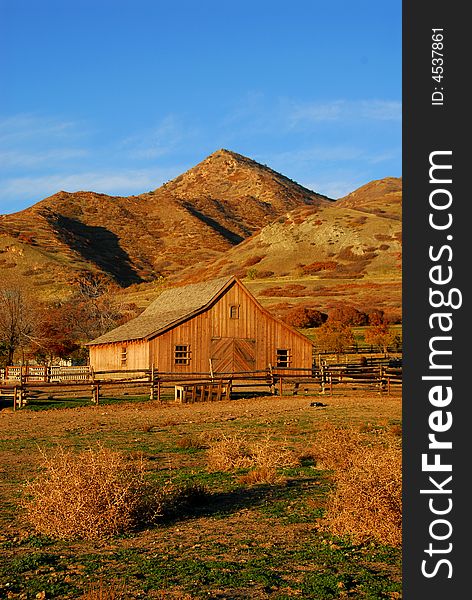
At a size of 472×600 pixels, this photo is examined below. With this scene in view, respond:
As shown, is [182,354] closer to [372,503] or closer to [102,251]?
[372,503]

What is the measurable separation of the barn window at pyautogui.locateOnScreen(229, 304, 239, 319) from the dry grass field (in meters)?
25.1

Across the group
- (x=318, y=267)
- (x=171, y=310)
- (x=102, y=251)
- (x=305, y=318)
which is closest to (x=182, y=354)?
(x=171, y=310)

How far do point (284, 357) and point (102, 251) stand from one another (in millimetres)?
147005

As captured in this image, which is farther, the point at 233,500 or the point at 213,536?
the point at 233,500

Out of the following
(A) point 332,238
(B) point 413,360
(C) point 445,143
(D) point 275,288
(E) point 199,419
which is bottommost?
A: (E) point 199,419

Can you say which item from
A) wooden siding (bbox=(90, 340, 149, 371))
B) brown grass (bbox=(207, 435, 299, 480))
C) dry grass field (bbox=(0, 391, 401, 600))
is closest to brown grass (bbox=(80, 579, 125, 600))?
dry grass field (bbox=(0, 391, 401, 600))

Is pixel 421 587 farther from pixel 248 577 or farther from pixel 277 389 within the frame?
pixel 277 389

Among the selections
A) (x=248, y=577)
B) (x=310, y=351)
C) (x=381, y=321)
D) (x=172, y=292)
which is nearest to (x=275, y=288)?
(x=381, y=321)

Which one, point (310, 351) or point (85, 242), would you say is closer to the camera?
point (310, 351)

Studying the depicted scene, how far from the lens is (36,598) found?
7.74 m

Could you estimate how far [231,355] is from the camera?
44906mm

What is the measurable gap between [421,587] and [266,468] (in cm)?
956

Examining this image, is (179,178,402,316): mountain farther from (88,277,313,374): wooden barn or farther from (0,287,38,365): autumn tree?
(88,277,313,374): wooden barn

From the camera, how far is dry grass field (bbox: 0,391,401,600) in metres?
8.07
